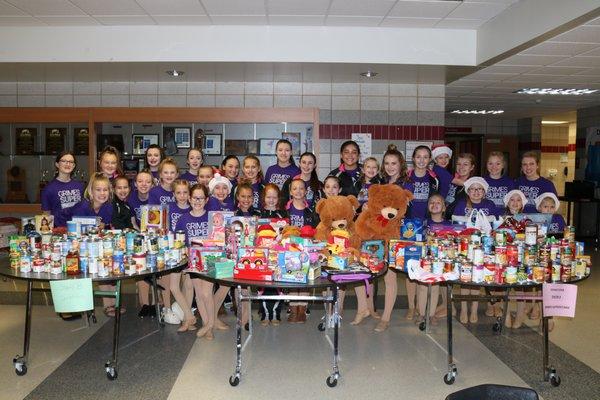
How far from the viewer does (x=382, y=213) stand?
13.3 ft

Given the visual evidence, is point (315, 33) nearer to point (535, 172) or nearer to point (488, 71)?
point (488, 71)

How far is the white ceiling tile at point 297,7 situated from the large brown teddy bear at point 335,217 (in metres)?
2.23

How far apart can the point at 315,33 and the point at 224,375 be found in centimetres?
406

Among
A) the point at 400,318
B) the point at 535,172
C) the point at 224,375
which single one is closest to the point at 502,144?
the point at 535,172

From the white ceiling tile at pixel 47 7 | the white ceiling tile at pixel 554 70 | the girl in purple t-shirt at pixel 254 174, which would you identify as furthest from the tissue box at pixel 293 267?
the white ceiling tile at pixel 554 70

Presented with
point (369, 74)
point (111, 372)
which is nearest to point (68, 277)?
point (111, 372)

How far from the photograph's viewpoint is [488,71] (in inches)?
256

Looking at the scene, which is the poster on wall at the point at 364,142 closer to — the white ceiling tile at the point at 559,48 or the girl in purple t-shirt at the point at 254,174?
the girl in purple t-shirt at the point at 254,174

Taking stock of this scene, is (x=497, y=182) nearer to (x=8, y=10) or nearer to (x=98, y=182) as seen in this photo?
(x=98, y=182)

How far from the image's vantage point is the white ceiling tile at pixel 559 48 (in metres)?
5.06

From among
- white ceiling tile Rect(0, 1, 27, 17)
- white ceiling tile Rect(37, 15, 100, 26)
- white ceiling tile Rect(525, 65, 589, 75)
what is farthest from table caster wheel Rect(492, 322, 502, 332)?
white ceiling tile Rect(0, 1, 27, 17)

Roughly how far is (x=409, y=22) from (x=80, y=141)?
5.18m

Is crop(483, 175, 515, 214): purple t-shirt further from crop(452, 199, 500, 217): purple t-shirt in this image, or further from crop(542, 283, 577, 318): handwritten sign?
crop(542, 283, 577, 318): handwritten sign

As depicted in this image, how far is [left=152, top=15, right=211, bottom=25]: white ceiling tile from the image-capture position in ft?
17.7
